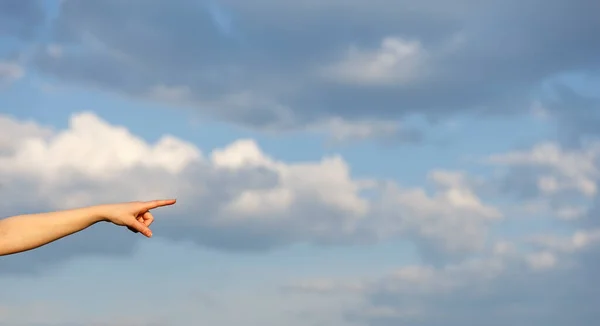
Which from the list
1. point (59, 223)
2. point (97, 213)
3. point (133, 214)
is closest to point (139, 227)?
point (133, 214)

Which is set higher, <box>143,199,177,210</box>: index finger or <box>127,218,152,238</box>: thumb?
<box>143,199,177,210</box>: index finger

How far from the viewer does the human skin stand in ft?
88.6

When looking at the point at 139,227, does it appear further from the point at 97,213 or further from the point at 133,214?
the point at 97,213

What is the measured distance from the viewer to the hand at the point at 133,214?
2689 centimetres

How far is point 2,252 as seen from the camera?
89.5 ft

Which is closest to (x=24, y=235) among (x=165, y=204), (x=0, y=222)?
(x=0, y=222)

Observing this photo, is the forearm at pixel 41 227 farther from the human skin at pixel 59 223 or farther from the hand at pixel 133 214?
the hand at pixel 133 214

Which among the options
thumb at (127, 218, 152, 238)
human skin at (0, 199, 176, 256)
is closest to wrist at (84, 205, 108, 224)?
human skin at (0, 199, 176, 256)

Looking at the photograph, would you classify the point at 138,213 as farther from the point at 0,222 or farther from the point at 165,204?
the point at 0,222

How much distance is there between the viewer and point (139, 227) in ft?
88.7

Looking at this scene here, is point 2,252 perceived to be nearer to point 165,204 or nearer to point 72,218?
point 72,218

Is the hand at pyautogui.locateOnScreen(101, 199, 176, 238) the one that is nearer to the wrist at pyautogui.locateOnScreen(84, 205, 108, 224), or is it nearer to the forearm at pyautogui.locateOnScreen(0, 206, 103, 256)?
the wrist at pyautogui.locateOnScreen(84, 205, 108, 224)

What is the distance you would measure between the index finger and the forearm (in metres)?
0.82

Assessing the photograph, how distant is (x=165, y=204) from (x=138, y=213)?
0.57 metres
